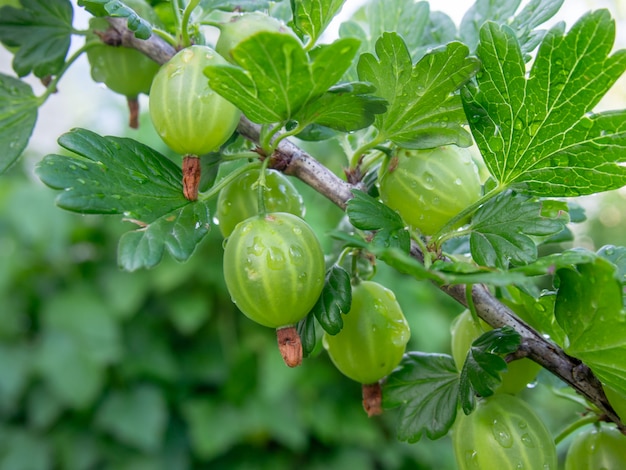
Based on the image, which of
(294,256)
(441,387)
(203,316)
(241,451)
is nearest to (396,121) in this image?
(294,256)

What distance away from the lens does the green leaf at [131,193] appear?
45 cm

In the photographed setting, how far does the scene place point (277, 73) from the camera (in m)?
0.40

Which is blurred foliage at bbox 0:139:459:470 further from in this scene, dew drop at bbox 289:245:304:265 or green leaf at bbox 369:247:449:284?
green leaf at bbox 369:247:449:284

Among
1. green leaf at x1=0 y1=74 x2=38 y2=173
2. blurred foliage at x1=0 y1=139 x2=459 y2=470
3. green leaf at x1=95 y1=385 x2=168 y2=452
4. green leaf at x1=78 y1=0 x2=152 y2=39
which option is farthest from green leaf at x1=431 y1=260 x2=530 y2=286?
green leaf at x1=95 y1=385 x2=168 y2=452

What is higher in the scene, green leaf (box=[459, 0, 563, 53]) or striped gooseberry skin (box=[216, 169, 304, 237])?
green leaf (box=[459, 0, 563, 53])

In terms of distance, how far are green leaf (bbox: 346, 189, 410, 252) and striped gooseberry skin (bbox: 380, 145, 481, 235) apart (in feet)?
0.18

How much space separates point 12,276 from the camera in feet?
7.82

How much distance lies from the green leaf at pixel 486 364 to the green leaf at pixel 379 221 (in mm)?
103

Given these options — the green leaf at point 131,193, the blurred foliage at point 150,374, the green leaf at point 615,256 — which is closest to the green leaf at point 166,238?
the green leaf at point 131,193

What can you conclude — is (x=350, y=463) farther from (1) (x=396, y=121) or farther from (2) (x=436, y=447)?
(1) (x=396, y=121)

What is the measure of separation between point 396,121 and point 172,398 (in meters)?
2.22

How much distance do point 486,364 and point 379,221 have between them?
14 cm

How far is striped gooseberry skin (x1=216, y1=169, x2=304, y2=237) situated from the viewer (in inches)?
22.1

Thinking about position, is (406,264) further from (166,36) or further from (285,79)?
(166,36)
